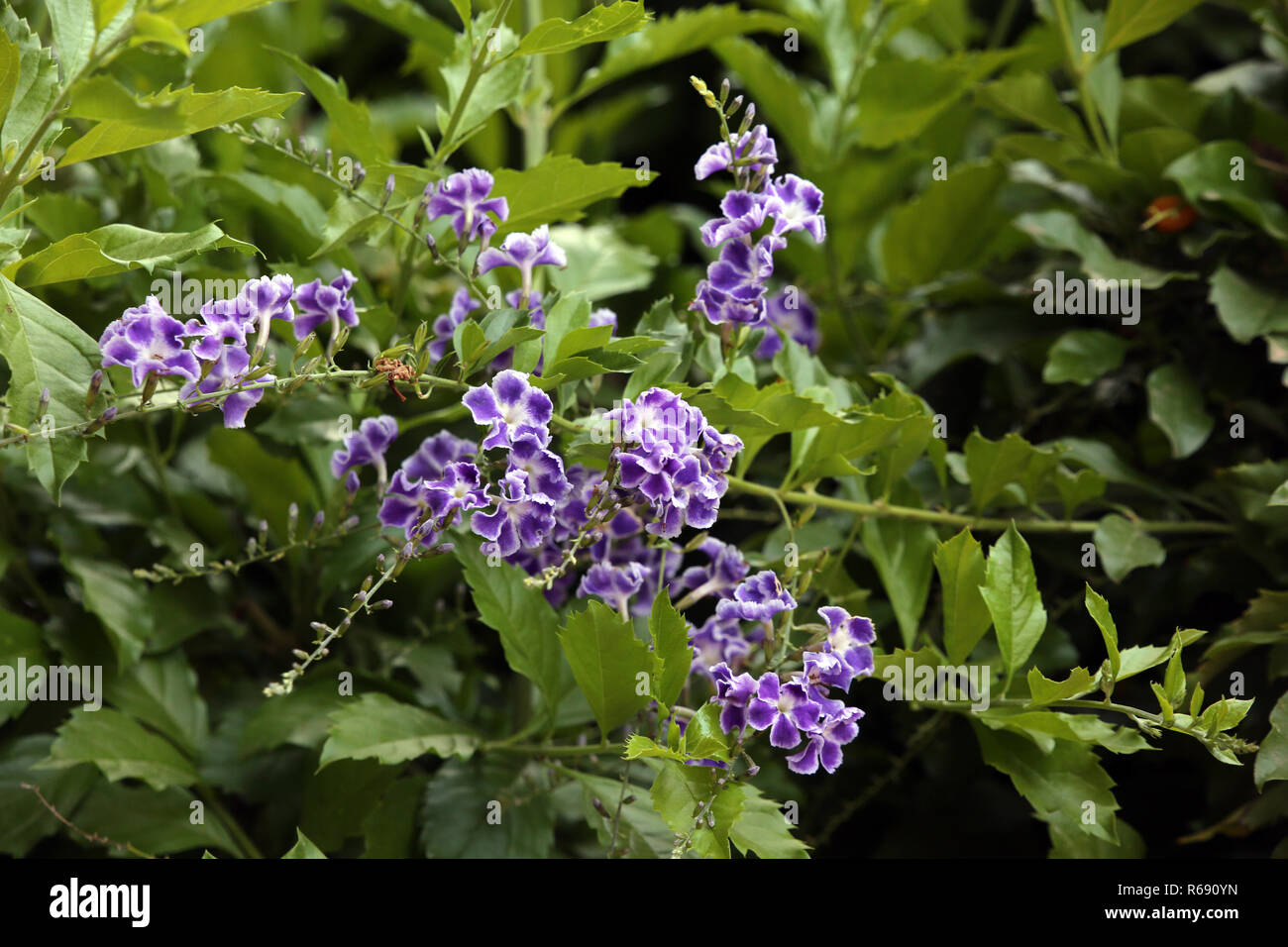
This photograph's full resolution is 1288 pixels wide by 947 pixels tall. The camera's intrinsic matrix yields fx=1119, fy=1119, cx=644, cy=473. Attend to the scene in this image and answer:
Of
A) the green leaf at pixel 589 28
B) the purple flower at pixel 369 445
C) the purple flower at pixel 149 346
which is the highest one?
the green leaf at pixel 589 28

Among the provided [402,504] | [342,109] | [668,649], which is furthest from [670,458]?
[342,109]

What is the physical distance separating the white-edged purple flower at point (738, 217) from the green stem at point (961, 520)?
199 millimetres

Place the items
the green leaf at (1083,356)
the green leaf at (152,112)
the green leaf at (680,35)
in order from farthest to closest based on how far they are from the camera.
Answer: the green leaf at (680,35) → the green leaf at (1083,356) → the green leaf at (152,112)

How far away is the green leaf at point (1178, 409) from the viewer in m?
1.03

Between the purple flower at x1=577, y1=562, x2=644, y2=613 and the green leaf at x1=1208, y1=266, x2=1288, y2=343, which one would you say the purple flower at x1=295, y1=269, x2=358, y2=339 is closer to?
the purple flower at x1=577, y1=562, x2=644, y2=613

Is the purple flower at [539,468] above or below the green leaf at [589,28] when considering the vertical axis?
below

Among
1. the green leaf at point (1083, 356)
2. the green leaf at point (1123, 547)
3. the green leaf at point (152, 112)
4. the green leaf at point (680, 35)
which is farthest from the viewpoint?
the green leaf at point (680, 35)

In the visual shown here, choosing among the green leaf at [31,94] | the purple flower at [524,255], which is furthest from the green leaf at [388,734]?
the green leaf at [31,94]

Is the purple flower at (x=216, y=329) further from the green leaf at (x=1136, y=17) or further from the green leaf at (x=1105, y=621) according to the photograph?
the green leaf at (x=1136, y=17)

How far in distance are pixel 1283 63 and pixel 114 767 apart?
138cm

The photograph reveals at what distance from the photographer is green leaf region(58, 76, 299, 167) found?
0.63 m

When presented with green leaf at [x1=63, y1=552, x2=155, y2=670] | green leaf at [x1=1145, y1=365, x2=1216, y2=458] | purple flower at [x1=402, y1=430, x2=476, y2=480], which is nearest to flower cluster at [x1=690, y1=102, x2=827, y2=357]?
purple flower at [x1=402, y1=430, x2=476, y2=480]
